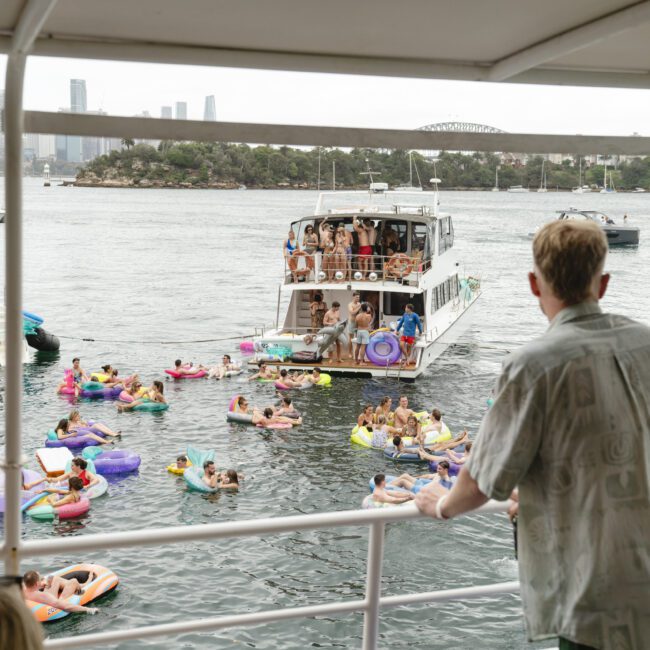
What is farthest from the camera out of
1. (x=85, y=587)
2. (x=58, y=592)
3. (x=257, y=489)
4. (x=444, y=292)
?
(x=444, y=292)

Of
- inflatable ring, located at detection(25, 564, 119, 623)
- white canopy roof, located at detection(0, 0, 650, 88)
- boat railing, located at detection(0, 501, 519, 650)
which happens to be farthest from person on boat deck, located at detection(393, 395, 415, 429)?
boat railing, located at detection(0, 501, 519, 650)

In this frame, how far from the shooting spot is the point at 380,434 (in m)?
18.1

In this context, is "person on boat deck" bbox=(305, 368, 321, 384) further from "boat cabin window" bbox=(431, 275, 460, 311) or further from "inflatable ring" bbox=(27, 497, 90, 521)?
"inflatable ring" bbox=(27, 497, 90, 521)

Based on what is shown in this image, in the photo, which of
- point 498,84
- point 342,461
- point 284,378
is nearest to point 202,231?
point 284,378

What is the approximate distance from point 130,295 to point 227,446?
105 ft

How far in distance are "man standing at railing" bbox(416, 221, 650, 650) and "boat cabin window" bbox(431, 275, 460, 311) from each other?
23383mm

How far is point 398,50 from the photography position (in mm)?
3275

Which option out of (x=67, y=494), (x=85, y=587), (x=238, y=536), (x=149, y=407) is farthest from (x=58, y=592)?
(x=149, y=407)

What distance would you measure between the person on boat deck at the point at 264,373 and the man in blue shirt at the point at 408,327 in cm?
361

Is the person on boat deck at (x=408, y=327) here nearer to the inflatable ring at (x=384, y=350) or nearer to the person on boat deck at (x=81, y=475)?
the inflatable ring at (x=384, y=350)

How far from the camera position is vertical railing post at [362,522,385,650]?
2.70 meters

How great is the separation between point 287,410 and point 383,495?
23.4ft

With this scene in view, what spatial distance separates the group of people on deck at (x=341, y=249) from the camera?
79.7ft

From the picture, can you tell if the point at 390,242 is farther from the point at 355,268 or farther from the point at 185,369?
the point at 185,369
